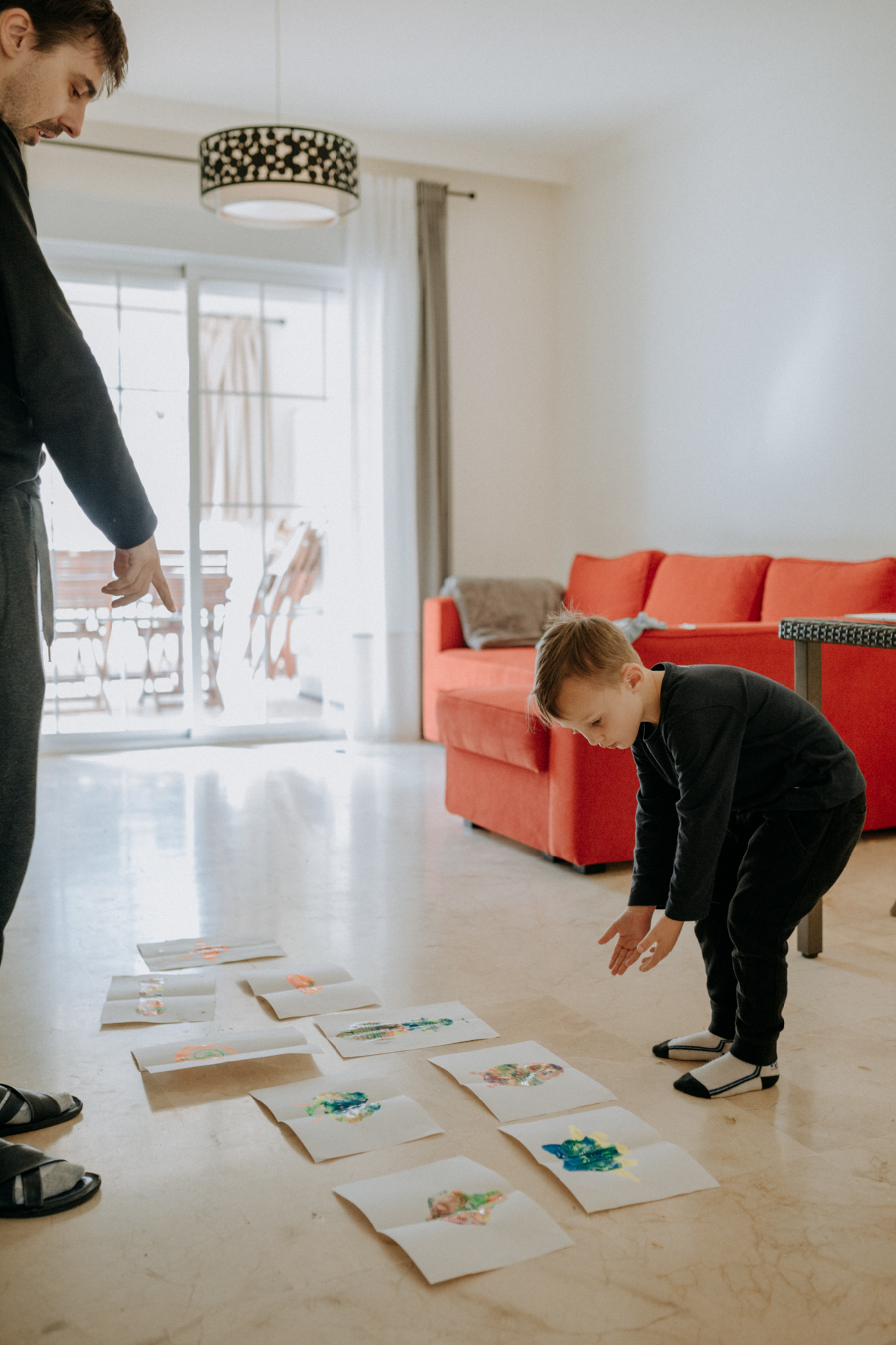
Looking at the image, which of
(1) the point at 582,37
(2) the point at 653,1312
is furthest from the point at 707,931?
(1) the point at 582,37

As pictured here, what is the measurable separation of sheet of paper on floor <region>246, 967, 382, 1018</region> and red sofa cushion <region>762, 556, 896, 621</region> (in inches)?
79.8

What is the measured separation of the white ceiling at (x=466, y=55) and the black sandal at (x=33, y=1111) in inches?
143

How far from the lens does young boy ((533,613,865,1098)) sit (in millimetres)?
1555

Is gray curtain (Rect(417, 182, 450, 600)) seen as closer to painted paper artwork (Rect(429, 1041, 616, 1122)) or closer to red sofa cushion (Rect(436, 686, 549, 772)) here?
red sofa cushion (Rect(436, 686, 549, 772))

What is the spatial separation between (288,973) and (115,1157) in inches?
28.4

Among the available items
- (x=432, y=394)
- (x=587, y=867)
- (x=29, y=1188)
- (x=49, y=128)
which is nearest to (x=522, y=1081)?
(x=29, y=1188)

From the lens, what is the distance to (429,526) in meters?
5.41

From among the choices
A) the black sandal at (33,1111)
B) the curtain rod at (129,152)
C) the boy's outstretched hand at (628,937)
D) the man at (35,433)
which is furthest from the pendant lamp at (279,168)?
the black sandal at (33,1111)

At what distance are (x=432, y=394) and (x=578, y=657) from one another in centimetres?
406

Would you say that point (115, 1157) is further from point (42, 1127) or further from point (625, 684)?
point (625, 684)

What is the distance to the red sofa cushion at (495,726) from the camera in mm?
3021

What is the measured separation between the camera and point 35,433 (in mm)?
1332

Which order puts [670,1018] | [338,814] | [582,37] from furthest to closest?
[582,37] → [338,814] → [670,1018]

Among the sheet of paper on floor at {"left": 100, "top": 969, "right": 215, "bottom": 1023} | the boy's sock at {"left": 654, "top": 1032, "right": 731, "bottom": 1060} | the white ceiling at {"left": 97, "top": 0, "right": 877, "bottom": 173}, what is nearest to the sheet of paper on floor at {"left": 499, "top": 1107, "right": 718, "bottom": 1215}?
the boy's sock at {"left": 654, "top": 1032, "right": 731, "bottom": 1060}
